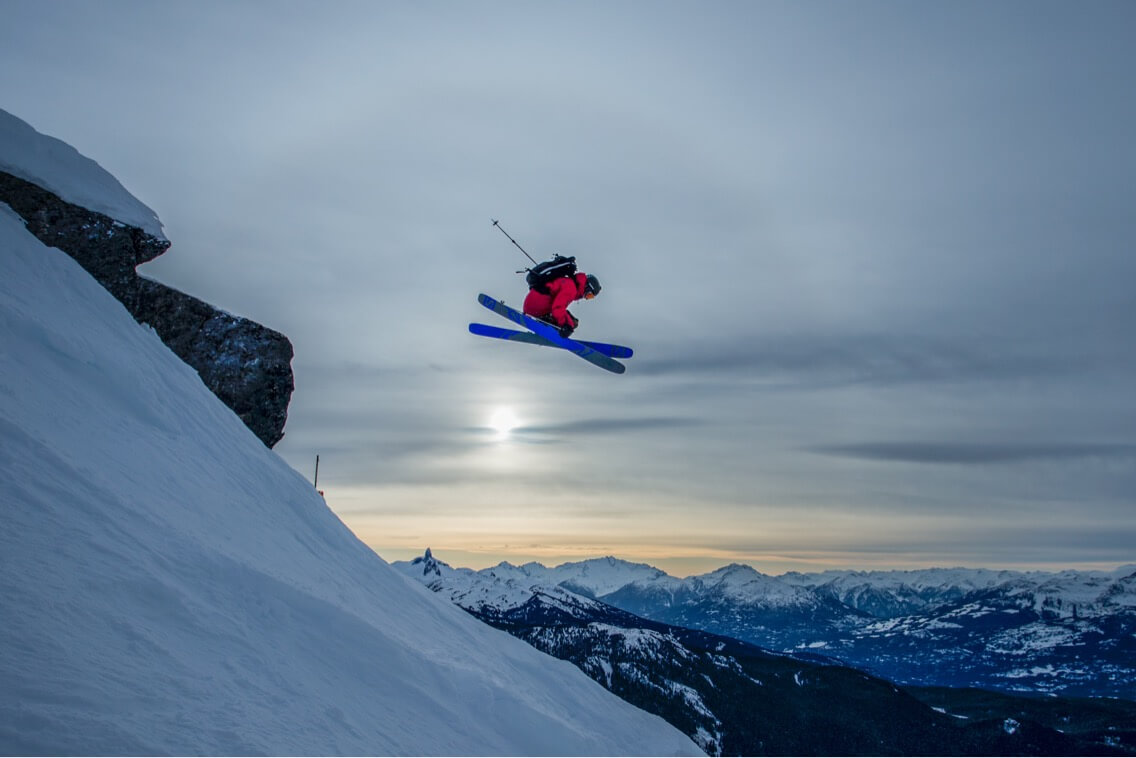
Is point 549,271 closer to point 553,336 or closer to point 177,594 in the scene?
point 553,336

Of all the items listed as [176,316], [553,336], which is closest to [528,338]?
[553,336]

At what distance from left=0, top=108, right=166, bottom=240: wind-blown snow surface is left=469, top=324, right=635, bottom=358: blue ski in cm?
1025

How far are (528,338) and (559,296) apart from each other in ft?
11.2

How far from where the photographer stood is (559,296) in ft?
66.2

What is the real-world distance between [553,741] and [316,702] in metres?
7.35

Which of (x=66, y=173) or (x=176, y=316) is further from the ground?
(x=66, y=173)

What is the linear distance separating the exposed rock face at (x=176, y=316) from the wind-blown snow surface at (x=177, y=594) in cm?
239

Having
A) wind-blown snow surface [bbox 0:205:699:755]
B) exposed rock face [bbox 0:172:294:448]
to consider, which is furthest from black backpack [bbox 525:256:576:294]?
exposed rock face [bbox 0:172:294:448]

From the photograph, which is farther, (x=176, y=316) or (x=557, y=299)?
(x=176, y=316)

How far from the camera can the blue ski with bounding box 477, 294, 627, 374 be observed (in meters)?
21.2

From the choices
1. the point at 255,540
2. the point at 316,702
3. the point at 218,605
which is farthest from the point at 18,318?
the point at 316,702

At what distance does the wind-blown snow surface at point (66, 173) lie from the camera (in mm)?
20406

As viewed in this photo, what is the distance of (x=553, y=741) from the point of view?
1530 centimetres

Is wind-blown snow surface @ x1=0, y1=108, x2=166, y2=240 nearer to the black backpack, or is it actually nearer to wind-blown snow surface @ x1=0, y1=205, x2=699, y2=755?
wind-blown snow surface @ x1=0, y1=205, x2=699, y2=755
